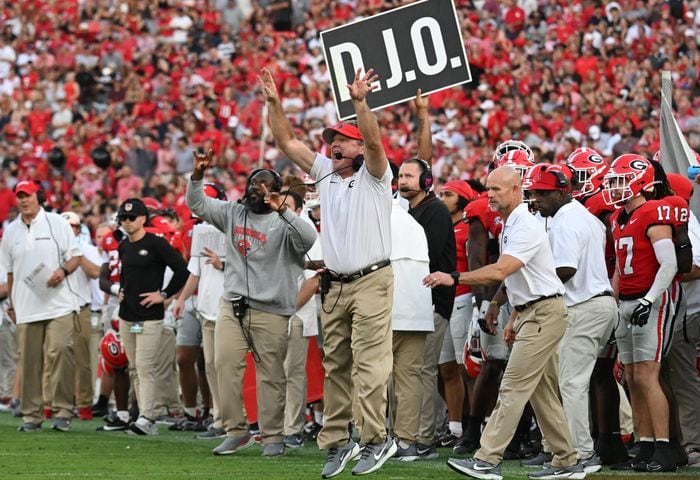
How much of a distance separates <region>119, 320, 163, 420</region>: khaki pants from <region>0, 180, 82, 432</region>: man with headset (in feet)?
2.54

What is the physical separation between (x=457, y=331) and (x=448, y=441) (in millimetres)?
977

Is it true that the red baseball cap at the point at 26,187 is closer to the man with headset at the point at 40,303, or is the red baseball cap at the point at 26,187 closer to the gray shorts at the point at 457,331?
the man with headset at the point at 40,303

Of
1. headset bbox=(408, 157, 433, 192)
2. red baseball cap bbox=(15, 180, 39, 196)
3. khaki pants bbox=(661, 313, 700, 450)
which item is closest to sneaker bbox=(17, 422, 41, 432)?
red baseball cap bbox=(15, 180, 39, 196)

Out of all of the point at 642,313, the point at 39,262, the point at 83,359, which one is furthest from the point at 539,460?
the point at 83,359

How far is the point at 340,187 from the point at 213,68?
785 inches

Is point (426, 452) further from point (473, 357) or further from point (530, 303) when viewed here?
point (530, 303)

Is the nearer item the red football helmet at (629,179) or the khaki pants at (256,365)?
the red football helmet at (629,179)

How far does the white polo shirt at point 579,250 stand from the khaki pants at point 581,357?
86 mm

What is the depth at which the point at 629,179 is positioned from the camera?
30.8 ft

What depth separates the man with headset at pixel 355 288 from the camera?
28.2 feet

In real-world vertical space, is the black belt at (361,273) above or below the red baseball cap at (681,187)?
below

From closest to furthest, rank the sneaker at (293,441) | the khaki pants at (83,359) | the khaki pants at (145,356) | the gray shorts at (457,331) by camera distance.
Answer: the gray shorts at (457,331)
the sneaker at (293,441)
the khaki pants at (145,356)
the khaki pants at (83,359)

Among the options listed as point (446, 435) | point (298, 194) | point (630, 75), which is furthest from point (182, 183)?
point (446, 435)

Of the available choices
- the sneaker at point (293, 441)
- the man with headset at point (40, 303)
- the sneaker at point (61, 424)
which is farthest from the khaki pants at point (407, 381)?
the man with headset at point (40, 303)
